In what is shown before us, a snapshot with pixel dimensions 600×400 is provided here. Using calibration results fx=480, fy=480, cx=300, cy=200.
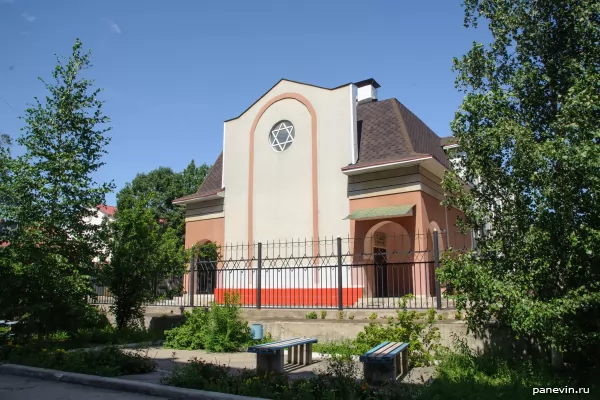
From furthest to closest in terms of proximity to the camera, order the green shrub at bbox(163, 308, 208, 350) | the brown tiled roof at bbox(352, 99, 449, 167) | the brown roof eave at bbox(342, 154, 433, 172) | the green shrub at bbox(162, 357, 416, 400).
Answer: the brown tiled roof at bbox(352, 99, 449, 167)
the brown roof eave at bbox(342, 154, 433, 172)
the green shrub at bbox(163, 308, 208, 350)
the green shrub at bbox(162, 357, 416, 400)

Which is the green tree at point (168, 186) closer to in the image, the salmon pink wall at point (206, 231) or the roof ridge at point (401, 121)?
the salmon pink wall at point (206, 231)

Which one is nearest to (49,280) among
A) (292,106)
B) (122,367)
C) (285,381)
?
(122,367)

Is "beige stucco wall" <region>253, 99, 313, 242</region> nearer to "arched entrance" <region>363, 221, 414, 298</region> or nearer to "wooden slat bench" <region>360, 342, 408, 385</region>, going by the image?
"arched entrance" <region>363, 221, 414, 298</region>

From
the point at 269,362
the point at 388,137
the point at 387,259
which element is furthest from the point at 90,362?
the point at 388,137

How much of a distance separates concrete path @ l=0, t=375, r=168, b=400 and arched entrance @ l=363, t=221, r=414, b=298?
31.1ft

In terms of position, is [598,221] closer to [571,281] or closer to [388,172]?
[571,281]

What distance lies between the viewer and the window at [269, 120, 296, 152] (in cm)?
1833

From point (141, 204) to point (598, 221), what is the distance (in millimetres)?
10432

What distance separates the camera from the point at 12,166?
1059cm

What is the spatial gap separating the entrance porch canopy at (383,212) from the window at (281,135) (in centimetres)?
427

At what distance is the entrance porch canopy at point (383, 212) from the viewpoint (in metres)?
14.9

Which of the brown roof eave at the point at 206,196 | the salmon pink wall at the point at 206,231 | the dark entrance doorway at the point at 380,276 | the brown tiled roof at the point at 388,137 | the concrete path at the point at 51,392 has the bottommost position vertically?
the concrete path at the point at 51,392

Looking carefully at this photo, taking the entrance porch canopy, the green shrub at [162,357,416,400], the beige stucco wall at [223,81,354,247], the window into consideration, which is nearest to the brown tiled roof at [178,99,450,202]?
the beige stucco wall at [223,81,354,247]

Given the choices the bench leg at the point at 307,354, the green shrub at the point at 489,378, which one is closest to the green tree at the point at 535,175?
the green shrub at the point at 489,378
